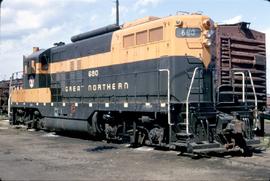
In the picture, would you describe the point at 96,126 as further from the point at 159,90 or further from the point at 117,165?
the point at 117,165

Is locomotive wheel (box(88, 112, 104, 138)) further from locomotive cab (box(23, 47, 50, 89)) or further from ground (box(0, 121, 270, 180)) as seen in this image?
locomotive cab (box(23, 47, 50, 89))

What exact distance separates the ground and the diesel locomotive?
27.7 inches

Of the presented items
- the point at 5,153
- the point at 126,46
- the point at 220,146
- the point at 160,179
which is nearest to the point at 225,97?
the point at 220,146

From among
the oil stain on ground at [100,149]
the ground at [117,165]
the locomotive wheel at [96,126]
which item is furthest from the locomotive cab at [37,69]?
the oil stain on ground at [100,149]

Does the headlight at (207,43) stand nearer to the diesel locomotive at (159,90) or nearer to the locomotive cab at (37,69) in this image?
the diesel locomotive at (159,90)

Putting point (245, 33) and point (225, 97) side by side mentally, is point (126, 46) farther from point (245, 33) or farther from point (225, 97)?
point (245, 33)

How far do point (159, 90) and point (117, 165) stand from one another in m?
3.35

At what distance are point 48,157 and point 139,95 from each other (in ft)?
11.7

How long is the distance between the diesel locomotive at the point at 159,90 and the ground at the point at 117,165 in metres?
0.70

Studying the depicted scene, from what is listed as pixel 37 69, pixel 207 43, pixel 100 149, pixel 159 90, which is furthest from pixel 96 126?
pixel 37 69

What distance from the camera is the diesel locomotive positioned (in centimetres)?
1213

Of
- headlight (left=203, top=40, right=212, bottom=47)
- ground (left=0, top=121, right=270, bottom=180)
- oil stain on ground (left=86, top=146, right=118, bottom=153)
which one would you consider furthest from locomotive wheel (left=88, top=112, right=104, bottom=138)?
headlight (left=203, top=40, right=212, bottom=47)

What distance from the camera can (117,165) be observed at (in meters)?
10.5

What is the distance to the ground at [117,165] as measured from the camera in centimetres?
900
